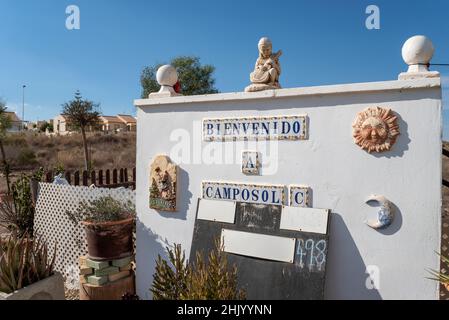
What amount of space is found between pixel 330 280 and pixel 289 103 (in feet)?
6.74

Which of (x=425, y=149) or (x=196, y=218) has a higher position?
(x=425, y=149)

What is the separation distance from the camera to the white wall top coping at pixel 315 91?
3115 millimetres

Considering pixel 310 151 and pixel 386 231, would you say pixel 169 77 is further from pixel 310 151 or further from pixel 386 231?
pixel 386 231

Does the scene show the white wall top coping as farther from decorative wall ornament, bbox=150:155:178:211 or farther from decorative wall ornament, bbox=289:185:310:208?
decorative wall ornament, bbox=289:185:310:208

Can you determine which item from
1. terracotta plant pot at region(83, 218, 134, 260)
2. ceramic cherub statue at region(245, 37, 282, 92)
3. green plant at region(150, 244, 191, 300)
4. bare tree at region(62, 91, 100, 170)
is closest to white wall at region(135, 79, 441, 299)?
ceramic cherub statue at region(245, 37, 282, 92)

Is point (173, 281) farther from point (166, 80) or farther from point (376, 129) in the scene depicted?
point (166, 80)

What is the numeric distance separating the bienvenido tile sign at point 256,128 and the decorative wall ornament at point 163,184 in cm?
69

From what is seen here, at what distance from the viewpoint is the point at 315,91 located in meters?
3.57

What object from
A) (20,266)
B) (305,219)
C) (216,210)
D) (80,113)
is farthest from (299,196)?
(80,113)

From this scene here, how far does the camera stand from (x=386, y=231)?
10.8 feet
